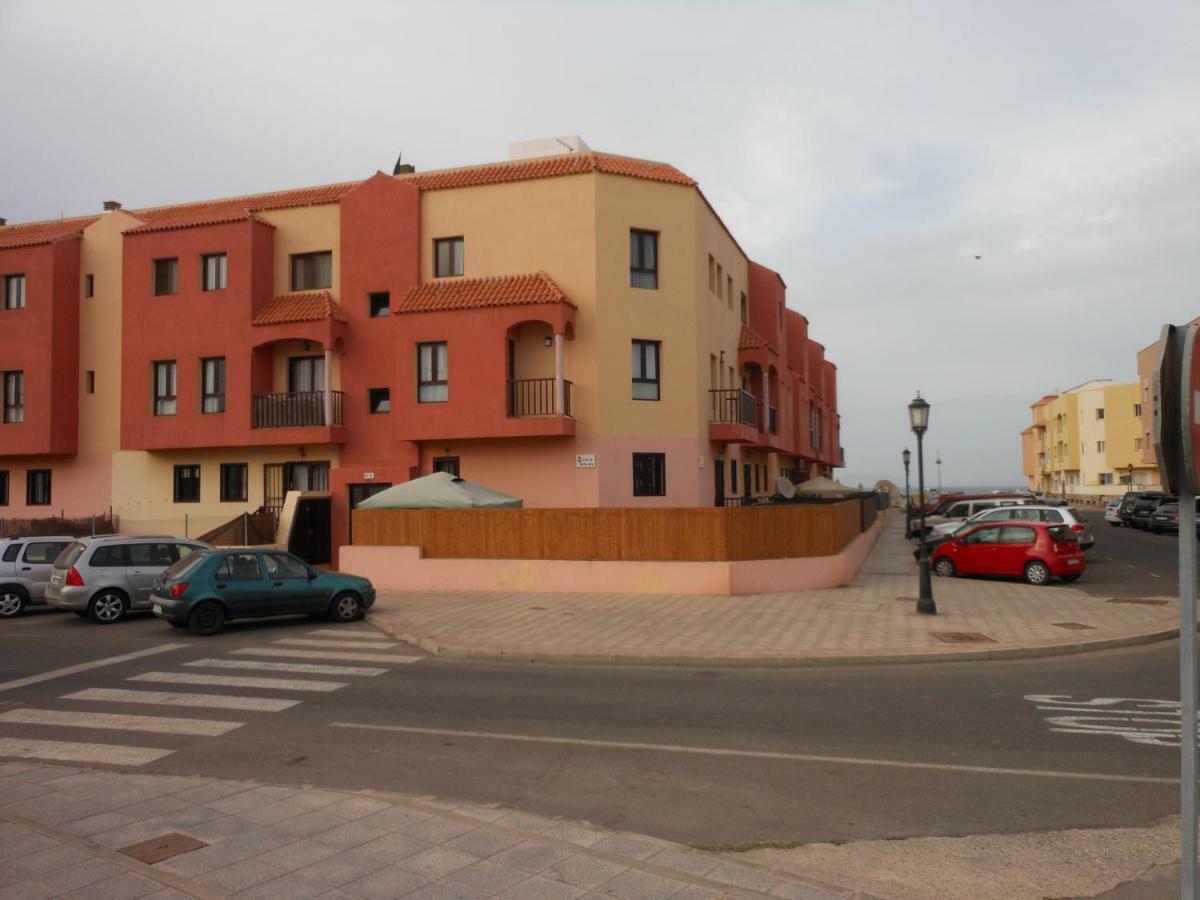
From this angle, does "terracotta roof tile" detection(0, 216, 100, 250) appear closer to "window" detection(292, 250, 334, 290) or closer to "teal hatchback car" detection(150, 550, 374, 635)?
"window" detection(292, 250, 334, 290)

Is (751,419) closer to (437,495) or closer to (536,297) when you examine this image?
(536,297)

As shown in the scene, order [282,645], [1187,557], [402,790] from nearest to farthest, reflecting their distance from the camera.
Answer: [1187,557] → [402,790] → [282,645]

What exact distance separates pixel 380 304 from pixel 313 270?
9.45ft

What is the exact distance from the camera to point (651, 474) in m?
25.7

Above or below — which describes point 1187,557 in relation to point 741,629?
above

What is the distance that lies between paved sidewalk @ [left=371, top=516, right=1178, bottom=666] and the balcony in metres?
7.80

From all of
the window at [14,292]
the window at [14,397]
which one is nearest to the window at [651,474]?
the window at [14,397]

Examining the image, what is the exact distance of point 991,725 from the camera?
28.8 ft

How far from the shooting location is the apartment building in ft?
82.5

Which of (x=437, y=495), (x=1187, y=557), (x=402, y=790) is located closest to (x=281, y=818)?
(x=402, y=790)

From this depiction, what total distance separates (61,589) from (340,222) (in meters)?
14.8

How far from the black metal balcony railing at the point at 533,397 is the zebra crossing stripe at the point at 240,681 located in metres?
14.0

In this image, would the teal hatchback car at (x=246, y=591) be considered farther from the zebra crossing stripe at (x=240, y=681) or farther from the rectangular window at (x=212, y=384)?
the rectangular window at (x=212, y=384)

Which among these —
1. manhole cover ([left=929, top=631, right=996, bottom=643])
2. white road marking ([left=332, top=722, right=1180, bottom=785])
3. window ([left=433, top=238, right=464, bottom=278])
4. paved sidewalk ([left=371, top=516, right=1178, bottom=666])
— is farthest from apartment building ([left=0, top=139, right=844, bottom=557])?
white road marking ([left=332, top=722, right=1180, bottom=785])
